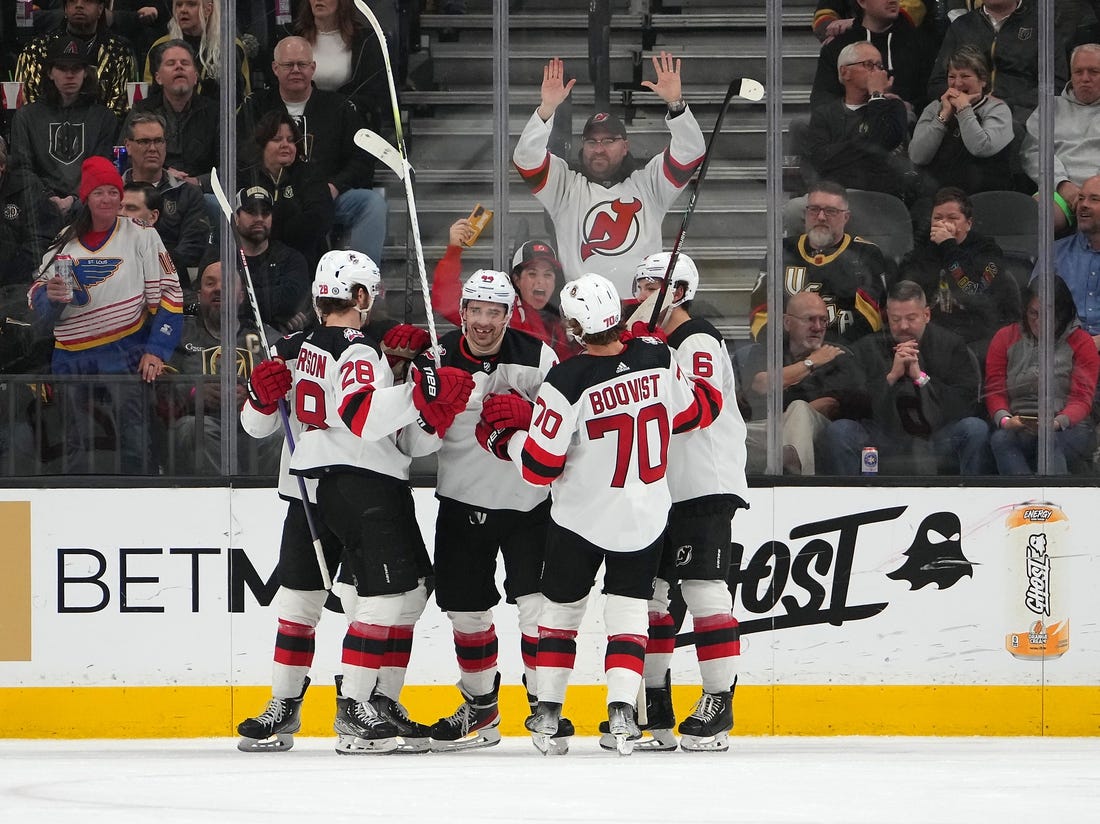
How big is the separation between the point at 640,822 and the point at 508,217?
3033 mm

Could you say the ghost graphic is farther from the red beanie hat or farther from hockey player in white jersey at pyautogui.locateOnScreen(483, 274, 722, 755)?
the red beanie hat

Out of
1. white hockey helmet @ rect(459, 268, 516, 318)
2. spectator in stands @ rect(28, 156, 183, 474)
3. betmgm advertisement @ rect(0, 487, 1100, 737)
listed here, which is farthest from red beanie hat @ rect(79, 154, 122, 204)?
white hockey helmet @ rect(459, 268, 516, 318)

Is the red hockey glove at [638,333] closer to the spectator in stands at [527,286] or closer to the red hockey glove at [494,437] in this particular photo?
the red hockey glove at [494,437]

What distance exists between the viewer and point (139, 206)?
19.0ft

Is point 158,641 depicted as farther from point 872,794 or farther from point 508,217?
point 872,794

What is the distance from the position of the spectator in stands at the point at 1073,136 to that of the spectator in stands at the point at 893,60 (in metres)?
0.41

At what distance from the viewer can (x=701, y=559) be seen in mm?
4695

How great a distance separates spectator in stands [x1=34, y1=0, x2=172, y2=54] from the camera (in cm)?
580

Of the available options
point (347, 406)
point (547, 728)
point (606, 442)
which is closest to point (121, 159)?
point (347, 406)

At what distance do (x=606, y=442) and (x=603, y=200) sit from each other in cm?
165

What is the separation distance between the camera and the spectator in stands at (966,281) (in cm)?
578

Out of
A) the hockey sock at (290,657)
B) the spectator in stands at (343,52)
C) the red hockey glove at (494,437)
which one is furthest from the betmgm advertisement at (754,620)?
the spectator in stands at (343,52)

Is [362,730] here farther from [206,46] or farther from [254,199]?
[206,46]

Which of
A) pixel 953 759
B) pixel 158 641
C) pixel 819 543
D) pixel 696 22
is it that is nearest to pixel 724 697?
pixel 953 759
